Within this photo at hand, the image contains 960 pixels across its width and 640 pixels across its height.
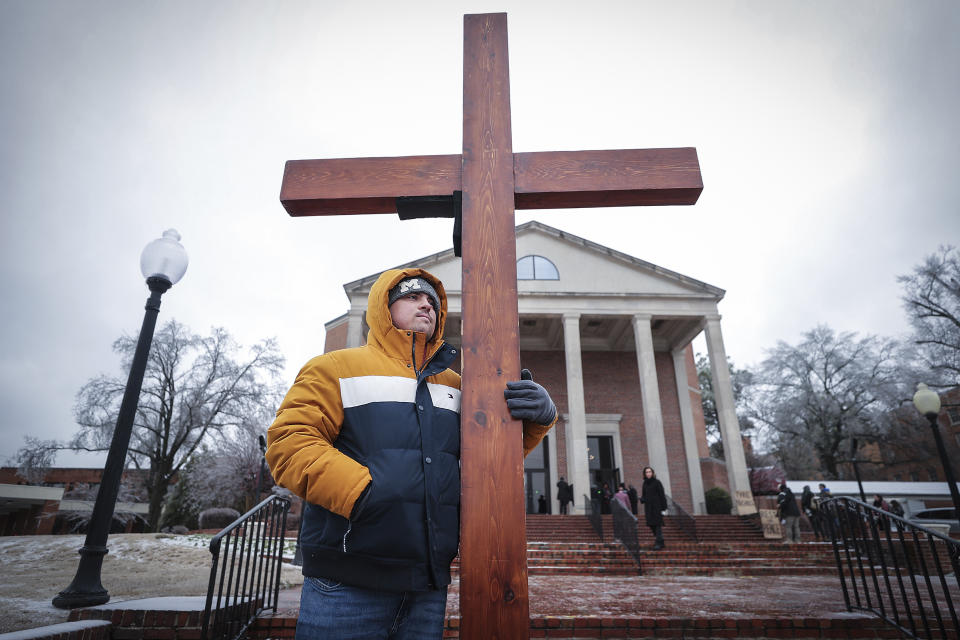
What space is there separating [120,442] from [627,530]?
928 cm

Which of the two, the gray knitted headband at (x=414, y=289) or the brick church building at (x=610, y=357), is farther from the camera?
the brick church building at (x=610, y=357)

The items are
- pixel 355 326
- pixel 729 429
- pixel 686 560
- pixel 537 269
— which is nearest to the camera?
pixel 686 560

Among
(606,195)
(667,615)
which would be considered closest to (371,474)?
(606,195)

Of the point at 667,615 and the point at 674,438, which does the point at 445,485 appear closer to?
the point at 667,615

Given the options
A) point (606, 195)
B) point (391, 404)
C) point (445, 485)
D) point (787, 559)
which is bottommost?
point (787, 559)

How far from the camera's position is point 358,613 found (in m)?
1.63

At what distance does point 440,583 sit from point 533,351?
72.7ft

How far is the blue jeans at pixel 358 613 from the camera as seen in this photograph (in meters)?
1.61

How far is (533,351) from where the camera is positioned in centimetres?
2370

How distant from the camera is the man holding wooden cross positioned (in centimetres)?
162

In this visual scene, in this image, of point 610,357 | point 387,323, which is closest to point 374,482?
point 387,323

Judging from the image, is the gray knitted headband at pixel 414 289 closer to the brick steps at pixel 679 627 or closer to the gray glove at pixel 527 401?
the gray glove at pixel 527 401

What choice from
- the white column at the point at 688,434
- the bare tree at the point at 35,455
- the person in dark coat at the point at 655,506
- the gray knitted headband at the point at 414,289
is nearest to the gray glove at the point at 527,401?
the gray knitted headband at the point at 414,289

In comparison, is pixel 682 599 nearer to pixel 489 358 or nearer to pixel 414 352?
pixel 489 358
